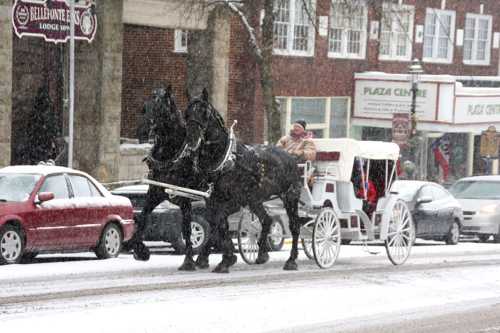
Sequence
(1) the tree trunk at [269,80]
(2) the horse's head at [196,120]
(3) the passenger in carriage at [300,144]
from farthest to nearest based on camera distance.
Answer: (1) the tree trunk at [269,80]
(3) the passenger in carriage at [300,144]
(2) the horse's head at [196,120]

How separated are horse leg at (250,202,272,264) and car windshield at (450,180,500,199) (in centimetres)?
1411

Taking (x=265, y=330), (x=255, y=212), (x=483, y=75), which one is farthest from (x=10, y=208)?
(x=483, y=75)

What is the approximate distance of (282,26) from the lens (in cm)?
3831

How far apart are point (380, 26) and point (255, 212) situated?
27.1 meters

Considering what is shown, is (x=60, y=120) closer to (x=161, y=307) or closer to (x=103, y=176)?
(x=103, y=176)

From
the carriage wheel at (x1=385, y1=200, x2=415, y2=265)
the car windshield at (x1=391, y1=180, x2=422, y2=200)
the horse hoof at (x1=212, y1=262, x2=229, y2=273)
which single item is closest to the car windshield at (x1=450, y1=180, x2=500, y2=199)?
the car windshield at (x1=391, y1=180, x2=422, y2=200)

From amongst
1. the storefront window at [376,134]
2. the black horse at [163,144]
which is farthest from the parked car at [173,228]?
the storefront window at [376,134]

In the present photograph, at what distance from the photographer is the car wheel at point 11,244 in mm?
17016

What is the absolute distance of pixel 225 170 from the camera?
51.0 ft

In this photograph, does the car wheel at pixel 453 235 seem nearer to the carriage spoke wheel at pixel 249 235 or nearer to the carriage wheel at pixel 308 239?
the carriage wheel at pixel 308 239

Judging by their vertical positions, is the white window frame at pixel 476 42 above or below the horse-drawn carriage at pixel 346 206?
above

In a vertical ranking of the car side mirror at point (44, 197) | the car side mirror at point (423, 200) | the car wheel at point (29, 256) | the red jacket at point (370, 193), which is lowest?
the car wheel at point (29, 256)

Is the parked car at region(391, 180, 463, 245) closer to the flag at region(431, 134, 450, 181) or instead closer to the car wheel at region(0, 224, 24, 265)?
the car wheel at region(0, 224, 24, 265)

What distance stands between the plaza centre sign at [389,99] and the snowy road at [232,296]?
73.5ft
